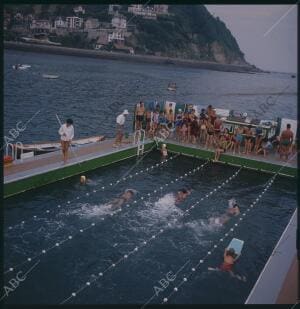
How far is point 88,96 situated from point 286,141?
3631cm

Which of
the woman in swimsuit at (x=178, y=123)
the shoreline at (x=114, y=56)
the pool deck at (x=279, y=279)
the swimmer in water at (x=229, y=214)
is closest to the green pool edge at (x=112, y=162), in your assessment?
the woman in swimsuit at (x=178, y=123)

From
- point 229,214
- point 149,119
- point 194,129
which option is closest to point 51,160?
point 149,119

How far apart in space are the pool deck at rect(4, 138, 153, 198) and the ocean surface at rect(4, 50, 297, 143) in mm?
6046

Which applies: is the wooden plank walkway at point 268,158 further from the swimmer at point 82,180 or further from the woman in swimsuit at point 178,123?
the swimmer at point 82,180

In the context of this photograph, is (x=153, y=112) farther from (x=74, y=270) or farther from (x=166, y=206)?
(x=74, y=270)

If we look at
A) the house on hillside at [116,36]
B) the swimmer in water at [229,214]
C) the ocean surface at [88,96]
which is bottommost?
the swimmer in water at [229,214]

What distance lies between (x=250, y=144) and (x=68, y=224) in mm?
9186

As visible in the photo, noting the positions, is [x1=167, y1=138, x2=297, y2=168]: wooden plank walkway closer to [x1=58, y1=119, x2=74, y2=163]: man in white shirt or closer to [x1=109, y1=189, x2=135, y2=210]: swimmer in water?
[x1=109, y1=189, x2=135, y2=210]: swimmer in water

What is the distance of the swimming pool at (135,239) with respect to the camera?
760cm

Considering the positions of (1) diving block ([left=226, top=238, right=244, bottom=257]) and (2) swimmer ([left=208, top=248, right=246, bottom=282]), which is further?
(1) diving block ([left=226, top=238, right=244, bottom=257])

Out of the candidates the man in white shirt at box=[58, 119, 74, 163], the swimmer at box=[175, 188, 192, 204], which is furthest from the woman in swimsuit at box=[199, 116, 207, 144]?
the man in white shirt at box=[58, 119, 74, 163]

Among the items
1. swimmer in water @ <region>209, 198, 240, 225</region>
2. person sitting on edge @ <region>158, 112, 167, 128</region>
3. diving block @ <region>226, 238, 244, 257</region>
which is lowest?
diving block @ <region>226, 238, 244, 257</region>

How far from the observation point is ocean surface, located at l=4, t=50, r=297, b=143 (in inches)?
1291

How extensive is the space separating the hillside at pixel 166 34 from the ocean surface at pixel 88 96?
5468mm
